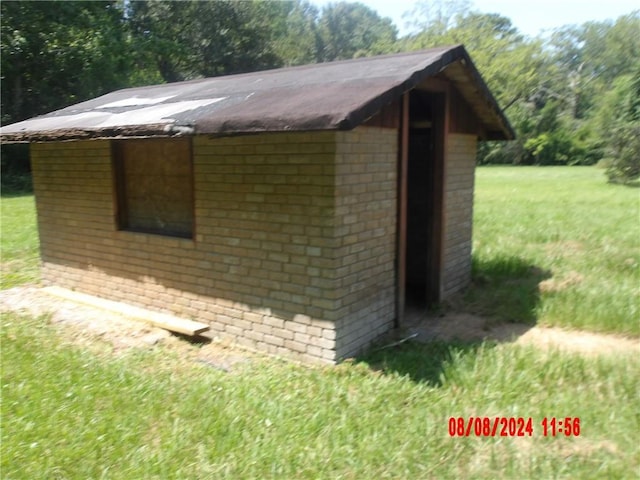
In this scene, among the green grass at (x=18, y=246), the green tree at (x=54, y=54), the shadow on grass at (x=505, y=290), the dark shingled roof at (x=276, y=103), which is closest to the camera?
the dark shingled roof at (x=276, y=103)

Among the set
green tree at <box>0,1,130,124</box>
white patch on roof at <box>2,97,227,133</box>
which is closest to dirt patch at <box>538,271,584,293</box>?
white patch on roof at <box>2,97,227,133</box>

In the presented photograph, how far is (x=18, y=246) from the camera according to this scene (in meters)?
10.7

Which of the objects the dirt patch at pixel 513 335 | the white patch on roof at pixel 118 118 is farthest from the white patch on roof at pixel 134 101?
the dirt patch at pixel 513 335

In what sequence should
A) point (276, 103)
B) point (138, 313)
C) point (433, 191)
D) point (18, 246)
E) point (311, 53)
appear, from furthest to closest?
1. point (311, 53)
2. point (18, 246)
3. point (433, 191)
4. point (138, 313)
5. point (276, 103)

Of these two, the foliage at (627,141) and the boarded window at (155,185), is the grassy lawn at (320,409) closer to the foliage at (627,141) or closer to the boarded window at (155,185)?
the boarded window at (155,185)

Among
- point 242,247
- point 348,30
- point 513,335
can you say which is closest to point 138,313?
point 242,247

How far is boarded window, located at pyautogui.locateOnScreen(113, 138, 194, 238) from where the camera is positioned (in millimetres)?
5977

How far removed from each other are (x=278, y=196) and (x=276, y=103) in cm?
92

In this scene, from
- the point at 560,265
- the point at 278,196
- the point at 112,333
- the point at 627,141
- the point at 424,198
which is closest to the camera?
the point at 278,196

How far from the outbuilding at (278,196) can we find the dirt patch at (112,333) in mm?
268

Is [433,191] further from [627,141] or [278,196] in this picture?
[627,141]

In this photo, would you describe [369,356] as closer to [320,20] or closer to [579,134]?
[579,134]

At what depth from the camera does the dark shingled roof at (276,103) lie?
402cm

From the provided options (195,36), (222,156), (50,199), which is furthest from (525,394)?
(195,36)
